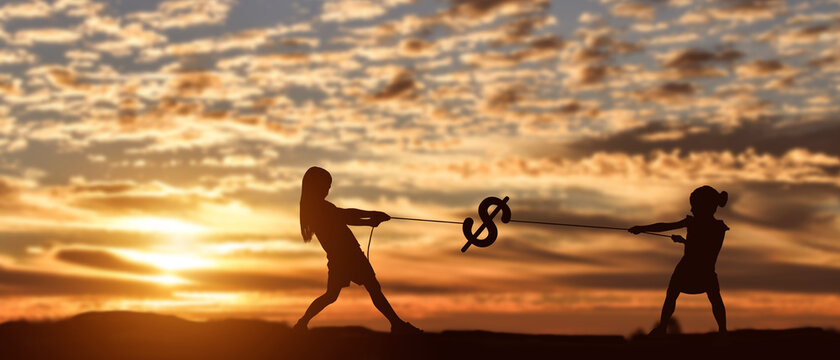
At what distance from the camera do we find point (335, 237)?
61.7 feet

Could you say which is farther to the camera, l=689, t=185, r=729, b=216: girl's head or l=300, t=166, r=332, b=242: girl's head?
l=689, t=185, r=729, b=216: girl's head

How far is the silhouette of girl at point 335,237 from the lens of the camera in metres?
18.7

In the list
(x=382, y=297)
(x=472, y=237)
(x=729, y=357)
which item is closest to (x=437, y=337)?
(x=382, y=297)

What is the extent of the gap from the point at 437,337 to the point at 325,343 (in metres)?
1.90

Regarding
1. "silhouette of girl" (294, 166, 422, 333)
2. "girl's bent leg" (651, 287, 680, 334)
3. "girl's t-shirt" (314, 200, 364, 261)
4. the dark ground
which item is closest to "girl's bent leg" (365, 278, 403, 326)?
"silhouette of girl" (294, 166, 422, 333)

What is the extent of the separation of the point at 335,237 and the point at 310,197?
0.83 m

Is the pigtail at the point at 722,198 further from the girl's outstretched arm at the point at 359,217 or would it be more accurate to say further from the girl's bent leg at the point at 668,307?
the girl's outstretched arm at the point at 359,217

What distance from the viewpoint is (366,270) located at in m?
18.7

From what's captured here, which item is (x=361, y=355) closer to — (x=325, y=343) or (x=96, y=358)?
(x=325, y=343)

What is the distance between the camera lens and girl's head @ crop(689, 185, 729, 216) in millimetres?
19219

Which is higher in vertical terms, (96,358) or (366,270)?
Result: (366,270)

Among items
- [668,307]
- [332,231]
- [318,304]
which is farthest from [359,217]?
[668,307]

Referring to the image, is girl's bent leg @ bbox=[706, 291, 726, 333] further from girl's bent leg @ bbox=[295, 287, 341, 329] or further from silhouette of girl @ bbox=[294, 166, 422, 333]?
girl's bent leg @ bbox=[295, 287, 341, 329]

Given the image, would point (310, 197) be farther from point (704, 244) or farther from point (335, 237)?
point (704, 244)
